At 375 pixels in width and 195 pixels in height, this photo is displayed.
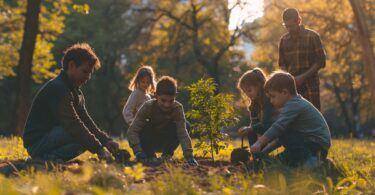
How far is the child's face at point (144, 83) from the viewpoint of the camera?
358 inches

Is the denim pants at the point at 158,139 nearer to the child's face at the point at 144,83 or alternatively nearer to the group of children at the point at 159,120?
the group of children at the point at 159,120

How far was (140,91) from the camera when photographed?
29.9ft

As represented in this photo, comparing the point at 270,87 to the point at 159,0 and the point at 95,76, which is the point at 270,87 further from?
the point at 95,76

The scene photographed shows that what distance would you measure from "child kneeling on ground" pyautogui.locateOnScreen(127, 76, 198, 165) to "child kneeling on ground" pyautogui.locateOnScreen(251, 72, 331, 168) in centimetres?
104

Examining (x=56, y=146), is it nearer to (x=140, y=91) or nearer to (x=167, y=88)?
(x=167, y=88)

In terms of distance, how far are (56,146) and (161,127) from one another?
5.18ft

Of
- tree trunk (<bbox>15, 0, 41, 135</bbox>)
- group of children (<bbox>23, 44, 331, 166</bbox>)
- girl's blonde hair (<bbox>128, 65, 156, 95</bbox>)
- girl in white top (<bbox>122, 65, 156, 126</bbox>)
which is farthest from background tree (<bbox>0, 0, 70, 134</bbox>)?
group of children (<bbox>23, 44, 331, 166</bbox>)

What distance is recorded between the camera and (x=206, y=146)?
23.9 feet

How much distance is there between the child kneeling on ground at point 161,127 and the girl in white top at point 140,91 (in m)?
1.31

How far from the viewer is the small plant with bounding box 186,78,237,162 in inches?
277

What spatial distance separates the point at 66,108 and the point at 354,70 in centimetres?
3301

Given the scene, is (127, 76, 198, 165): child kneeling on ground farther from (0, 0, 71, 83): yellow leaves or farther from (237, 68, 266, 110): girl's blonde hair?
(0, 0, 71, 83): yellow leaves

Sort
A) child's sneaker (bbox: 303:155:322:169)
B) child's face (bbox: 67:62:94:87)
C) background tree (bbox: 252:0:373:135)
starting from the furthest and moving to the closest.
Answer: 1. background tree (bbox: 252:0:373:135)
2. child's face (bbox: 67:62:94:87)
3. child's sneaker (bbox: 303:155:322:169)

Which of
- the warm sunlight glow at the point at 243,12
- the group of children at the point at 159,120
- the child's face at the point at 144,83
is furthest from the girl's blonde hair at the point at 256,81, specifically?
the warm sunlight glow at the point at 243,12
